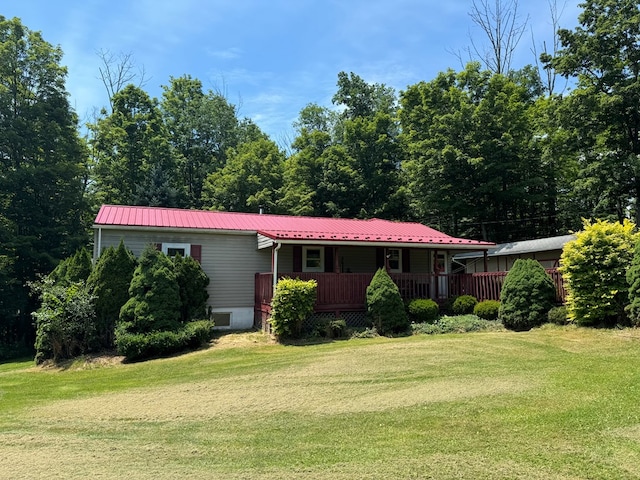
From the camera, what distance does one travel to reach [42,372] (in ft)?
35.7

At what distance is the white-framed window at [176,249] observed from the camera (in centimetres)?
1448

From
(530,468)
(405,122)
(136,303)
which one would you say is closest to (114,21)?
(136,303)

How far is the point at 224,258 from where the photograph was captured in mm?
15156

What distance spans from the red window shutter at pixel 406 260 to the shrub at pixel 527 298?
504 centimetres

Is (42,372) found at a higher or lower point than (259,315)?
lower

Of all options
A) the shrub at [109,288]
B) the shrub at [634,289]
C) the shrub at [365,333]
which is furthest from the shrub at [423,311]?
the shrub at [109,288]

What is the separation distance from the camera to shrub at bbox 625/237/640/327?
9906 millimetres

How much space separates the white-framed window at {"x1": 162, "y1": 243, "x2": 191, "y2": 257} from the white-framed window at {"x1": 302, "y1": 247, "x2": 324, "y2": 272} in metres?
4.02

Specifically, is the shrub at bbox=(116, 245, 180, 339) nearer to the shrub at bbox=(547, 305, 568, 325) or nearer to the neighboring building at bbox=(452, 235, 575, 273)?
the shrub at bbox=(547, 305, 568, 325)

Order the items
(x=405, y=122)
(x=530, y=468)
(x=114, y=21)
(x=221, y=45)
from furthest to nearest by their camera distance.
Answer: (x=405, y=122)
(x=221, y=45)
(x=114, y=21)
(x=530, y=468)

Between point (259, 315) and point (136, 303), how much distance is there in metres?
4.45

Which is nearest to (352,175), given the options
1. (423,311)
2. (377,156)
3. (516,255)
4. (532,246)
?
(377,156)

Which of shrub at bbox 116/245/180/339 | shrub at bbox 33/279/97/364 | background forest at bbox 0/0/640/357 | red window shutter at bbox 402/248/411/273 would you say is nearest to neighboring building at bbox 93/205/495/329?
red window shutter at bbox 402/248/411/273

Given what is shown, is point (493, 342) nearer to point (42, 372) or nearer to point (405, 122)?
point (42, 372)
